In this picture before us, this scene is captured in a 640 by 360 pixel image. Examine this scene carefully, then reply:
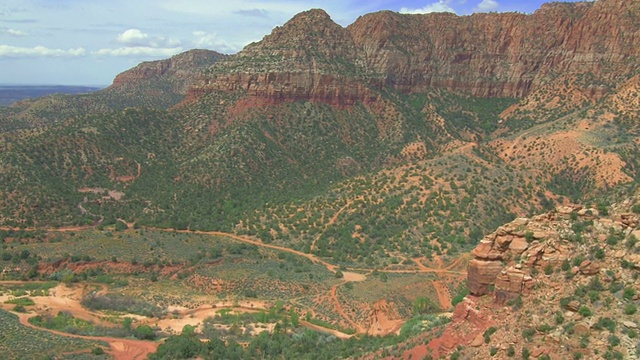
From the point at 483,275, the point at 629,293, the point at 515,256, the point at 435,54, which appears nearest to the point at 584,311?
the point at 629,293

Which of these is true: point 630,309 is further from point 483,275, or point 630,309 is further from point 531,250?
point 483,275

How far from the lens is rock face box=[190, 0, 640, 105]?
345ft

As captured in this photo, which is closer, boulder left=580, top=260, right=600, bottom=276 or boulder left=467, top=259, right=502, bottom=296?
boulder left=580, top=260, right=600, bottom=276

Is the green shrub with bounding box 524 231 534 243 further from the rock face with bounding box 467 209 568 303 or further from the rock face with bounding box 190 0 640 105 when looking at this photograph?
the rock face with bounding box 190 0 640 105

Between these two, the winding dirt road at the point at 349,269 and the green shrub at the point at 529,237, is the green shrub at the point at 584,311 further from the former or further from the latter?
the winding dirt road at the point at 349,269

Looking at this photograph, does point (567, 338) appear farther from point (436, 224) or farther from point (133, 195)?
point (133, 195)

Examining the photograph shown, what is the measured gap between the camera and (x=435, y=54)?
12388 centimetres

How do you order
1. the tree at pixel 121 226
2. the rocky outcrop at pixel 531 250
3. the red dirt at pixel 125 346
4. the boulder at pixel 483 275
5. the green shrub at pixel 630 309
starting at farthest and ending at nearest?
1. the tree at pixel 121 226
2. the red dirt at pixel 125 346
3. the boulder at pixel 483 275
4. the rocky outcrop at pixel 531 250
5. the green shrub at pixel 630 309

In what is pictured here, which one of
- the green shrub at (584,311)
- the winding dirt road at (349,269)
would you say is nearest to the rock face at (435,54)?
the winding dirt road at (349,269)

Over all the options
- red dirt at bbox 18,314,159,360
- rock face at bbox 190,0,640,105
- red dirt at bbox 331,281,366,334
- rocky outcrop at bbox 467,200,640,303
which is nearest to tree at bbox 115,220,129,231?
red dirt at bbox 18,314,159,360

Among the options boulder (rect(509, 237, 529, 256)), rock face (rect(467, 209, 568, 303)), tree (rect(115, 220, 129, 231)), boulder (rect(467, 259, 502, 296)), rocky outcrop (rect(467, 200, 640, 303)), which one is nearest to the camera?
rocky outcrop (rect(467, 200, 640, 303))

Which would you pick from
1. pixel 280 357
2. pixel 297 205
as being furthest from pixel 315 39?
pixel 280 357

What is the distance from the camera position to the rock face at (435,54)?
345 feet

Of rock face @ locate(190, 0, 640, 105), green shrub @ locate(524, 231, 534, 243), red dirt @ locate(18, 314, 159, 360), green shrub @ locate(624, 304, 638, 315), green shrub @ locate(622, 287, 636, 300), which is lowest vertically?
red dirt @ locate(18, 314, 159, 360)
